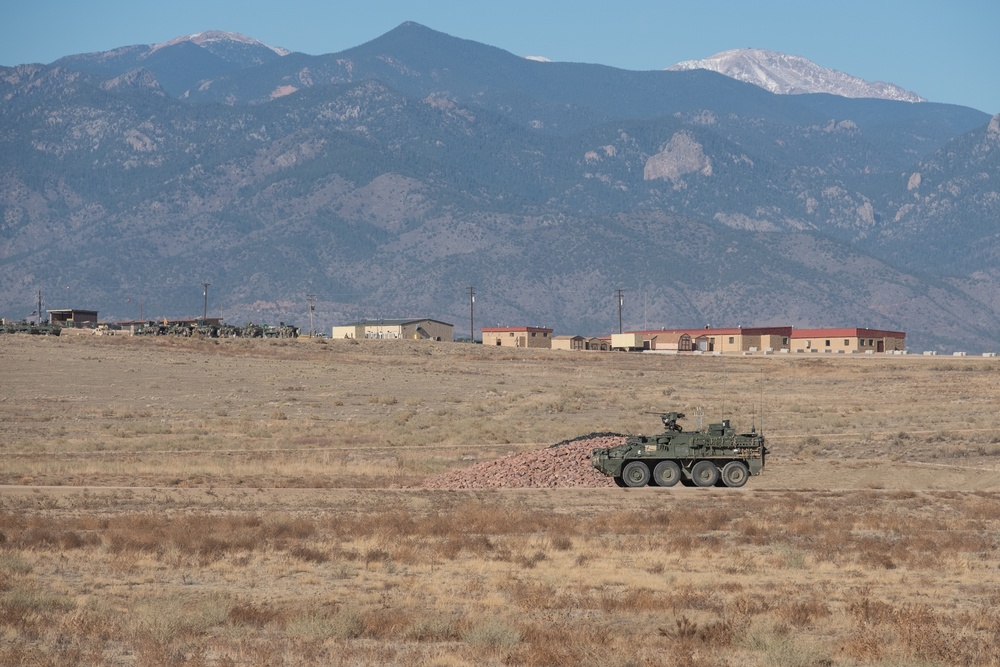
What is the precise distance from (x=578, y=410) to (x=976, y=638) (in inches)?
2107

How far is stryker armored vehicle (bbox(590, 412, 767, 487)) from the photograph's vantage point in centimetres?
4116

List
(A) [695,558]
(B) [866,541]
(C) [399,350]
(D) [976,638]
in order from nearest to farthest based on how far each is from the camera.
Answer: (D) [976,638]
(A) [695,558]
(B) [866,541]
(C) [399,350]

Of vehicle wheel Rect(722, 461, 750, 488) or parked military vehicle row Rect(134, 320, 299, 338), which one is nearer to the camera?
vehicle wheel Rect(722, 461, 750, 488)

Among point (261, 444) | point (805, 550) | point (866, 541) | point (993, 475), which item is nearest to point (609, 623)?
point (805, 550)

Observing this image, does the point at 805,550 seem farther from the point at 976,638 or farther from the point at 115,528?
the point at 115,528

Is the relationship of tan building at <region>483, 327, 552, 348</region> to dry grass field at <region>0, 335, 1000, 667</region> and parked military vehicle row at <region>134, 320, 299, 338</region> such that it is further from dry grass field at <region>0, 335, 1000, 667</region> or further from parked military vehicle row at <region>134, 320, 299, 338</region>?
dry grass field at <region>0, 335, 1000, 667</region>

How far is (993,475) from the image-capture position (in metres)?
43.9

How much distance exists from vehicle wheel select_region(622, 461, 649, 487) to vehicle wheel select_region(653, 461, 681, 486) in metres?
0.27

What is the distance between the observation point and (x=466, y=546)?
28.8 meters

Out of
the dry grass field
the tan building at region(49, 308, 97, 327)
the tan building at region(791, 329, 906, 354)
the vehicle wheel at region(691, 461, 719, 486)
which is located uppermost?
the tan building at region(49, 308, 97, 327)

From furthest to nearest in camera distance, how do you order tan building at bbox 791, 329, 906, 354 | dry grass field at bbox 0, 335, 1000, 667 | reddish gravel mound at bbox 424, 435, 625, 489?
tan building at bbox 791, 329, 906, 354
reddish gravel mound at bbox 424, 435, 625, 489
dry grass field at bbox 0, 335, 1000, 667

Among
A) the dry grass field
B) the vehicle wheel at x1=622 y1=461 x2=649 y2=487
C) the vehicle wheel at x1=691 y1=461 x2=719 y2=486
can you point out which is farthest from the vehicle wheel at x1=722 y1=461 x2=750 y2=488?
the vehicle wheel at x1=622 y1=461 x2=649 y2=487

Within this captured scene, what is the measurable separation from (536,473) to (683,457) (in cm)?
468

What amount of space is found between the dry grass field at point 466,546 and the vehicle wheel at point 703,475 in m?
1.33
